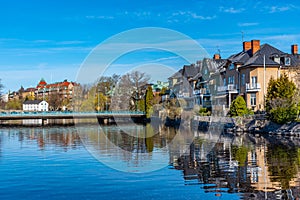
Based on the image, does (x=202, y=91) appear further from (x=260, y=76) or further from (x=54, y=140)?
(x=54, y=140)

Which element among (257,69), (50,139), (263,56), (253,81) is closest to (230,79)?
(253,81)

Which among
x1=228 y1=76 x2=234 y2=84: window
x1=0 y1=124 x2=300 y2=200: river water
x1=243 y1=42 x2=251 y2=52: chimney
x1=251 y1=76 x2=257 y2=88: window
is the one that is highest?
x1=243 y1=42 x2=251 y2=52: chimney

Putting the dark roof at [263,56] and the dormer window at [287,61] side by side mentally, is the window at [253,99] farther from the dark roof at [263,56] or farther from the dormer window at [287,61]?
the dormer window at [287,61]

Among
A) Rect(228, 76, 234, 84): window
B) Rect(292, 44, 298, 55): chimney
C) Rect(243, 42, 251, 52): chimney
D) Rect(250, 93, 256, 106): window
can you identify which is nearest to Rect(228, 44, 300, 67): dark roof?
Rect(292, 44, 298, 55): chimney

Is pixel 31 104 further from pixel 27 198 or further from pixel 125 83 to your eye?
pixel 27 198

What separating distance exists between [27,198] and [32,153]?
13.9 m

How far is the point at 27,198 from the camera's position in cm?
1472

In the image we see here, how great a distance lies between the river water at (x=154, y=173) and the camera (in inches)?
600

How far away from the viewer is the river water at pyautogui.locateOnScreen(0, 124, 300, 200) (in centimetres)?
1524

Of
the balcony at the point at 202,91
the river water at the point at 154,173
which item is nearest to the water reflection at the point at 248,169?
the river water at the point at 154,173

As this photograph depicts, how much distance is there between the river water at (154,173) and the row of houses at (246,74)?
21.8m

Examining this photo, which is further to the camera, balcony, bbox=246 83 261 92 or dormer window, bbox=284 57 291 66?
dormer window, bbox=284 57 291 66

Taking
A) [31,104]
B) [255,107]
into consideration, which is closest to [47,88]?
[31,104]

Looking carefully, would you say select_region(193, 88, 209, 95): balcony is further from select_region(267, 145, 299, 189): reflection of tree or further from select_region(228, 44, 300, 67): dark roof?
select_region(267, 145, 299, 189): reflection of tree
